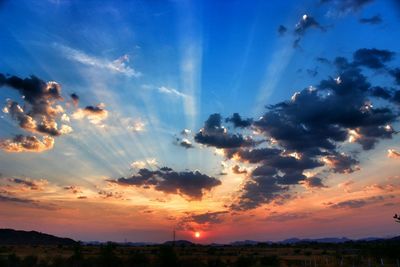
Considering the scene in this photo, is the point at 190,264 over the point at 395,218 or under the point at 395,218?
under

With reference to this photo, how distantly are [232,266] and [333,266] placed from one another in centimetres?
2514

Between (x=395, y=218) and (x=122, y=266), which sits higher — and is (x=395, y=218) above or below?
above

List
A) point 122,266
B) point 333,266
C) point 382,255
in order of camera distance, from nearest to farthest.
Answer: point 333,266
point 382,255
point 122,266

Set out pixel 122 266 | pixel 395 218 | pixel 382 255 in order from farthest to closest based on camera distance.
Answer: pixel 122 266, pixel 382 255, pixel 395 218

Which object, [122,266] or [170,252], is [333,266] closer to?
[170,252]

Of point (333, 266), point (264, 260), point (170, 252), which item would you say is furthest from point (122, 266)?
point (333, 266)

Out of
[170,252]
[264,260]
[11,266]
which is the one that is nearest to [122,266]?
[170,252]

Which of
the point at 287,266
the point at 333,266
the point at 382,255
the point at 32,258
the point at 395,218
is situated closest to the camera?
the point at 395,218

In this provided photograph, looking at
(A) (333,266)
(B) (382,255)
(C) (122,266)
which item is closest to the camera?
(A) (333,266)

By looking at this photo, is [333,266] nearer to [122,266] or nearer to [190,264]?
[190,264]

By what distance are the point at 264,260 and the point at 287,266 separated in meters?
11.3

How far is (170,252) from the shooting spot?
71375 millimetres

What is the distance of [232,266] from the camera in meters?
76.3

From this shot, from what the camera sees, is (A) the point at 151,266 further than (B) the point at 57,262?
No
